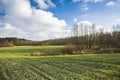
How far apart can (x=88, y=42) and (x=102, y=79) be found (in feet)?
203

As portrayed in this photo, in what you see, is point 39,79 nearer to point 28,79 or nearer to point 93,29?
point 28,79

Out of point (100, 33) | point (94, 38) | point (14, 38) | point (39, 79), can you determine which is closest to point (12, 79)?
point (39, 79)

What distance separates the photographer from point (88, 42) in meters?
72.7

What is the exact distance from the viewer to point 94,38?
254 feet

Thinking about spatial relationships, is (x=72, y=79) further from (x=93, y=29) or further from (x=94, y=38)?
(x=93, y=29)

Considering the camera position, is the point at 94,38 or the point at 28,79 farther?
the point at 94,38

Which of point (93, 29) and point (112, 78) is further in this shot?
point (93, 29)

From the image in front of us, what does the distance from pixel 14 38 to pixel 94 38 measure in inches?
4271

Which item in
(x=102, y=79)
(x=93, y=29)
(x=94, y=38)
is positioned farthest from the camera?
(x=93, y=29)

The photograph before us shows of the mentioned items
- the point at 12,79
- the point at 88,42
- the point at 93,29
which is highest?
the point at 93,29

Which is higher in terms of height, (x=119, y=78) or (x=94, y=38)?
(x=94, y=38)

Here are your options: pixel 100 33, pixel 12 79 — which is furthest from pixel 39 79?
pixel 100 33

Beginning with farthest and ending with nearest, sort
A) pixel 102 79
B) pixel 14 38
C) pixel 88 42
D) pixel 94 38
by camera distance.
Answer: pixel 14 38 → pixel 94 38 → pixel 88 42 → pixel 102 79

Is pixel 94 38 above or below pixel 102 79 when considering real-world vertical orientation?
above
